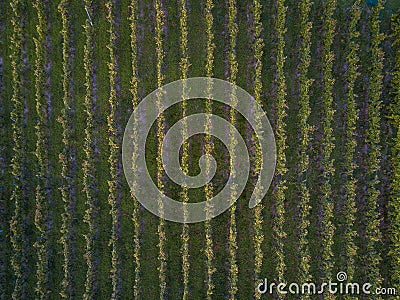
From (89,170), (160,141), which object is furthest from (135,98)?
(89,170)

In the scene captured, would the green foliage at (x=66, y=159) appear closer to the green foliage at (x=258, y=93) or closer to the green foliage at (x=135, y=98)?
the green foliage at (x=135, y=98)

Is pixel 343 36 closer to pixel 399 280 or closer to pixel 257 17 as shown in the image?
pixel 257 17

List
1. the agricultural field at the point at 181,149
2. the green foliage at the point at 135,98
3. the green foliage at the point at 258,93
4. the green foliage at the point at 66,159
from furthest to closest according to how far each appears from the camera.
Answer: the agricultural field at the point at 181,149
the green foliage at the point at 66,159
the green foliage at the point at 135,98
the green foliage at the point at 258,93

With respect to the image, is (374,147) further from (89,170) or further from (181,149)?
(89,170)

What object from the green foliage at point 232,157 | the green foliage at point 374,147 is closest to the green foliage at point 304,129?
the green foliage at point 374,147

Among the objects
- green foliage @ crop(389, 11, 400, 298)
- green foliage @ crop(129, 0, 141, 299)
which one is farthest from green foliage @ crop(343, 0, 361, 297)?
green foliage @ crop(129, 0, 141, 299)

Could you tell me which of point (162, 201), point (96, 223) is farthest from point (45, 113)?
point (162, 201)

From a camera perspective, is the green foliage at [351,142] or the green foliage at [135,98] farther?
the green foliage at [135,98]

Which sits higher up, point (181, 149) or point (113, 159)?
point (181, 149)
